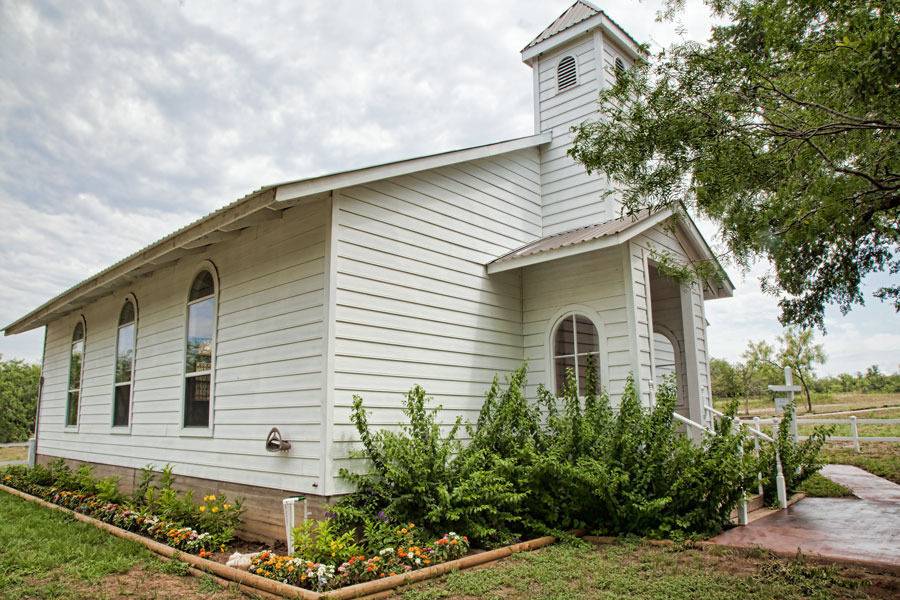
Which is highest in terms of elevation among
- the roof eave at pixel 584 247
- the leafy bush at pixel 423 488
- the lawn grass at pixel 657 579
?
the roof eave at pixel 584 247

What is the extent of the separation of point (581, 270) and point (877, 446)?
43.0ft

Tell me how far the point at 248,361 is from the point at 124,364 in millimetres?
5380

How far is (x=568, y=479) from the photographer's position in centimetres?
652

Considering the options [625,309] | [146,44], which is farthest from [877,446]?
[146,44]

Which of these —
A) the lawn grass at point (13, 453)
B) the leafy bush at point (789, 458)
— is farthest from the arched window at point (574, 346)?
the lawn grass at point (13, 453)

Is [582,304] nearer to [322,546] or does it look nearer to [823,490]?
[322,546]

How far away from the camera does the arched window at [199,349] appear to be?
863cm

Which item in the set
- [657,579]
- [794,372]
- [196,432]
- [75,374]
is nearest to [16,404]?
[75,374]

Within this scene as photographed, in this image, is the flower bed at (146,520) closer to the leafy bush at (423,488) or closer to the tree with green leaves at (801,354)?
the leafy bush at (423,488)

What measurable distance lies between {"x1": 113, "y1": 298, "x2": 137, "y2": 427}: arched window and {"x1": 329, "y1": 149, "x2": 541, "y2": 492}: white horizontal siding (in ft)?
21.2

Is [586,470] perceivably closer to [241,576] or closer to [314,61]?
[241,576]

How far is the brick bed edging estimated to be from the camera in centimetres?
471

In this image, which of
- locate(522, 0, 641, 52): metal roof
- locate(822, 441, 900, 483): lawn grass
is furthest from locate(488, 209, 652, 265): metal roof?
locate(822, 441, 900, 483): lawn grass

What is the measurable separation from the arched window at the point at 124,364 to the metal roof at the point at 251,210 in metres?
0.66
